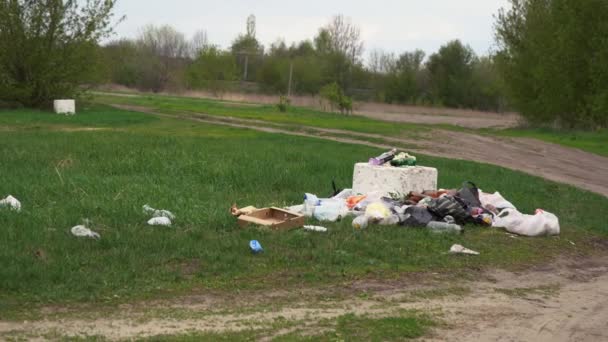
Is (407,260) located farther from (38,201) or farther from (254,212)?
(38,201)

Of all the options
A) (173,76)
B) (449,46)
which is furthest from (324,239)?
(173,76)

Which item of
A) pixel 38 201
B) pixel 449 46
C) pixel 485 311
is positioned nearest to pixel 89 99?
pixel 38 201

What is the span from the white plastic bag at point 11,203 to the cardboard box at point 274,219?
299cm

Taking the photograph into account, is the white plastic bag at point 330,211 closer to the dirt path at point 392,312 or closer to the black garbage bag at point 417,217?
the black garbage bag at point 417,217

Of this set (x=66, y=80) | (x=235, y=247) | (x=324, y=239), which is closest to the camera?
(x=235, y=247)

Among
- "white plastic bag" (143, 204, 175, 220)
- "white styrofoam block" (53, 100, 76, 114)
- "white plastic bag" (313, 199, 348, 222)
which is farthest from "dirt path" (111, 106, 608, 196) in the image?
"white plastic bag" (143, 204, 175, 220)

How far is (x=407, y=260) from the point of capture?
9.48 m

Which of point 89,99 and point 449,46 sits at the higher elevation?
point 449,46

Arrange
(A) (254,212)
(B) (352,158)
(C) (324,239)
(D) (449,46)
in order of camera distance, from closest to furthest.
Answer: (C) (324,239)
(A) (254,212)
(B) (352,158)
(D) (449,46)

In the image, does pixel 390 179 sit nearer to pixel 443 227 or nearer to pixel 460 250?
pixel 443 227

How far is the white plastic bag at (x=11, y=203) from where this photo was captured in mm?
10693

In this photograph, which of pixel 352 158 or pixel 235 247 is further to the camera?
pixel 352 158

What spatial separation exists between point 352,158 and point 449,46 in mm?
58303

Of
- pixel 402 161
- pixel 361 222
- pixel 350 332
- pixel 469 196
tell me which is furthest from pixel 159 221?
pixel 469 196
